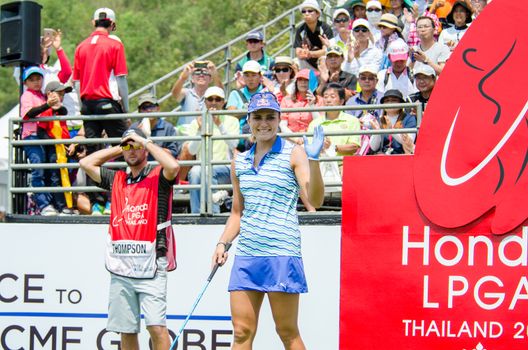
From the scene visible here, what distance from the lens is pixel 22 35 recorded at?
41.8 ft

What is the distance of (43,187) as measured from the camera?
494 inches

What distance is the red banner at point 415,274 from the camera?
1062 cm

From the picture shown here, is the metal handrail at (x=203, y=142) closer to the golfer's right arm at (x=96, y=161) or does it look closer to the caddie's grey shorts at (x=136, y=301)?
the golfer's right arm at (x=96, y=161)

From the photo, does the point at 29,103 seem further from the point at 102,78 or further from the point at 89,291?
the point at 89,291

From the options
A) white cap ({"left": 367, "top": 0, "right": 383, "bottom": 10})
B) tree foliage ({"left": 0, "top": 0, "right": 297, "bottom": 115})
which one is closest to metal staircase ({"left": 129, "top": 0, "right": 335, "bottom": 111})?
white cap ({"left": 367, "top": 0, "right": 383, "bottom": 10})

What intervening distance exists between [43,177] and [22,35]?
1.44 m

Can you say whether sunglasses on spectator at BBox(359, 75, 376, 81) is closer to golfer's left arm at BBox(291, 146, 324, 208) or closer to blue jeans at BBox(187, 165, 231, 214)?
blue jeans at BBox(187, 165, 231, 214)

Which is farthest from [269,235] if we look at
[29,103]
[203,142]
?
[29,103]

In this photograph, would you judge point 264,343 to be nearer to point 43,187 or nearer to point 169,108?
point 43,187

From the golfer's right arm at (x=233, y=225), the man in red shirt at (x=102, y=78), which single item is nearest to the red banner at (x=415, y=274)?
the golfer's right arm at (x=233, y=225)

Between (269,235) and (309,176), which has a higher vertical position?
(309,176)

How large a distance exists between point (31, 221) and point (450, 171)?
13.8 feet

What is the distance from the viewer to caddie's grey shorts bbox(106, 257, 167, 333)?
1008 cm

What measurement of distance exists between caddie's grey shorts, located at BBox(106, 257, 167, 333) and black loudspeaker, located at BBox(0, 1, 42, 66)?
339cm
